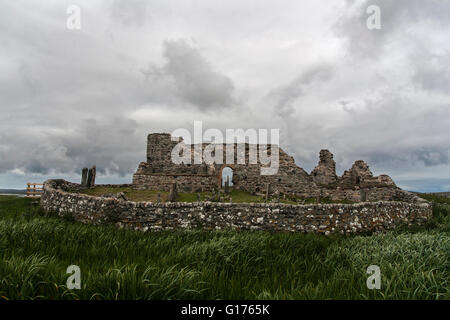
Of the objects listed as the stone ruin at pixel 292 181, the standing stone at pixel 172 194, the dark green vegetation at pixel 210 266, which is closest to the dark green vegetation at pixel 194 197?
the standing stone at pixel 172 194

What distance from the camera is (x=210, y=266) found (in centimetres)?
541

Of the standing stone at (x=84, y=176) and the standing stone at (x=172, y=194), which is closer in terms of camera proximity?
the standing stone at (x=172, y=194)

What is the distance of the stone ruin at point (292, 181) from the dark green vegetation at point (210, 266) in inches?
505

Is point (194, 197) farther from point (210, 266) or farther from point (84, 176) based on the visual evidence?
point (210, 266)

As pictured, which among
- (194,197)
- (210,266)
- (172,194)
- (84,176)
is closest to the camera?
(210,266)

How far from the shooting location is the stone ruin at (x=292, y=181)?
2098 cm

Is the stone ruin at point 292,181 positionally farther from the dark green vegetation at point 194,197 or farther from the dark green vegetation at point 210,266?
the dark green vegetation at point 210,266

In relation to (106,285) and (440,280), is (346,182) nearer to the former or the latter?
(440,280)

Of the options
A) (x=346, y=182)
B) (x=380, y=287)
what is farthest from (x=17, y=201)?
(x=346, y=182)

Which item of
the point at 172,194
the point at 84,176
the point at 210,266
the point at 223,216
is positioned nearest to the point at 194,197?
the point at 172,194

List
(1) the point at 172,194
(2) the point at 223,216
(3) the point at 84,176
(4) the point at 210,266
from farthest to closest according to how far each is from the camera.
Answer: (3) the point at 84,176
(1) the point at 172,194
(2) the point at 223,216
(4) the point at 210,266

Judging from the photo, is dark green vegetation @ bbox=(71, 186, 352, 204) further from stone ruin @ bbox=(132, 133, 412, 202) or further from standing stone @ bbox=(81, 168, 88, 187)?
stone ruin @ bbox=(132, 133, 412, 202)

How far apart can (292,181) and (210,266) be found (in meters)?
18.3
